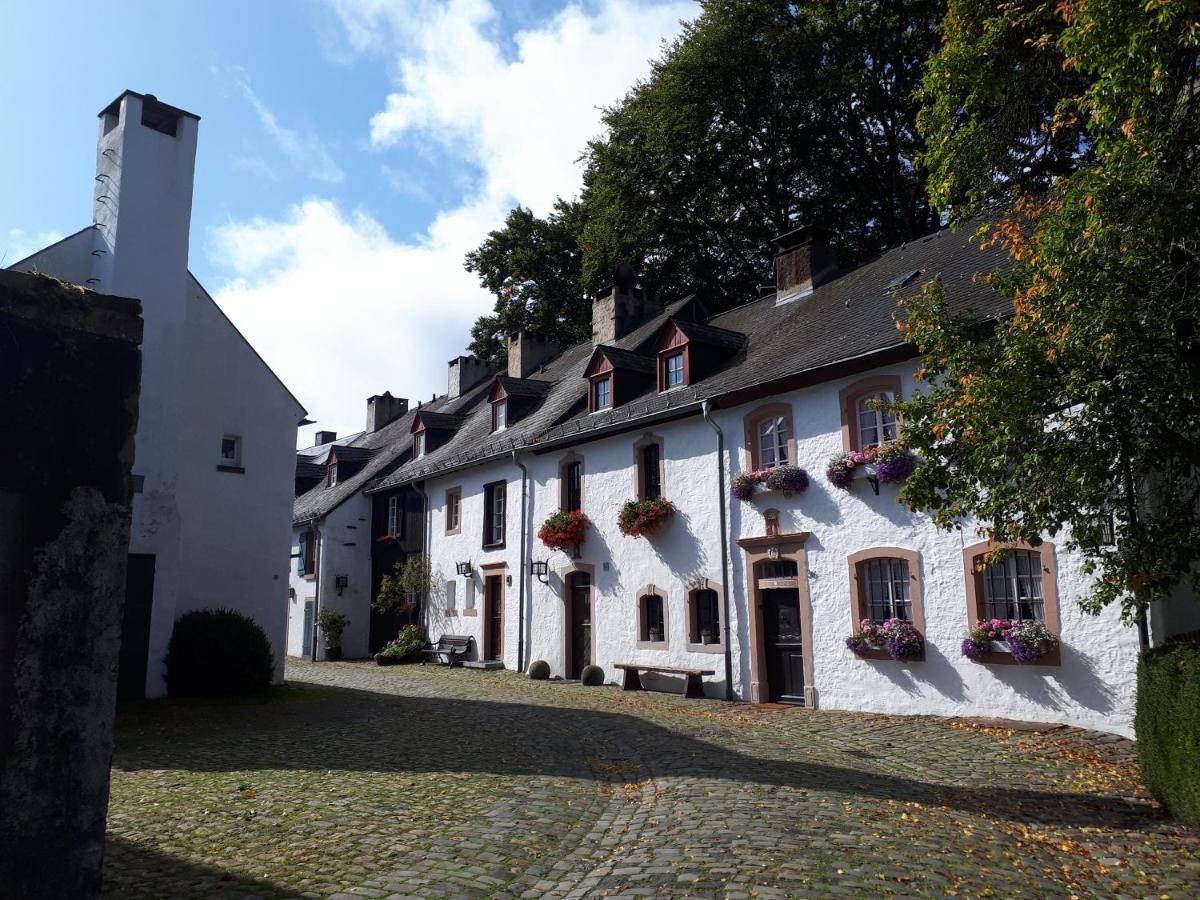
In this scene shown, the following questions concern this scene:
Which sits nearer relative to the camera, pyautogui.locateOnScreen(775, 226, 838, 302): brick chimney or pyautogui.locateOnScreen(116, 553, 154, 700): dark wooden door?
pyautogui.locateOnScreen(116, 553, 154, 700): dark wooden door

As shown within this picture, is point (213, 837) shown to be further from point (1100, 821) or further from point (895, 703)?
point (895, 703)

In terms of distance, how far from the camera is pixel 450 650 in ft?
77.3

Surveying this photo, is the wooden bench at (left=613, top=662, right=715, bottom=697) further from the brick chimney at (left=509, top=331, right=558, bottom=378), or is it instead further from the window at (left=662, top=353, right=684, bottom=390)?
the brick chimney at (left=509, top=331, right=558, bottom=378)

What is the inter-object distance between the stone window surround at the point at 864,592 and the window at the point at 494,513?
34.4 ft

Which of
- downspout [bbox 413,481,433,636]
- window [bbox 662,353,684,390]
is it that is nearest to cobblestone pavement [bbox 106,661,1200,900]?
window [bbox 662,353,684,390]

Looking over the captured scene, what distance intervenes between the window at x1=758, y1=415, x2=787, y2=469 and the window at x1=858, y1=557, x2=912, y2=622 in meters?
2.38

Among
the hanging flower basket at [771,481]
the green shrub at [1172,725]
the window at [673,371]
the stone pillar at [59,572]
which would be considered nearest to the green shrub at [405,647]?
the window at [673,371]

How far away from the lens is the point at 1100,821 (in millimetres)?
7559

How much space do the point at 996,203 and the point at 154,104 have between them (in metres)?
13.7

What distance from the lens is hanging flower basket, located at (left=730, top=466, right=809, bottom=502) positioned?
15180 mm

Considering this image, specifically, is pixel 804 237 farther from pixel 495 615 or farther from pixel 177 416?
pixel 177 416

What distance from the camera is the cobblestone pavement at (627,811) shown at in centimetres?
586

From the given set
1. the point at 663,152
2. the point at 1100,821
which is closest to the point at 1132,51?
the point at 1100,821

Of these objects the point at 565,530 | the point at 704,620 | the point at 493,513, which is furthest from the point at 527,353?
the point at 704,620
